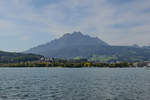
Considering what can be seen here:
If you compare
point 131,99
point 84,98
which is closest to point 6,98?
point 84,98

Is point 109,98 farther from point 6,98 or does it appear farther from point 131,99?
point 6,98

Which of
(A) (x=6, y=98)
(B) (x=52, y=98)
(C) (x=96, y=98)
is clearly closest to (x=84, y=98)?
(C) (x=96, y=98)

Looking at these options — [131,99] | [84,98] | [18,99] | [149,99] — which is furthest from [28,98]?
[149,99]

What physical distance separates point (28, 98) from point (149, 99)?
91.5 ft

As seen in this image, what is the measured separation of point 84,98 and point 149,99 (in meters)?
14.8

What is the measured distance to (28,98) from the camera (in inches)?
2237

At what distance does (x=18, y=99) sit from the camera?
182 feet

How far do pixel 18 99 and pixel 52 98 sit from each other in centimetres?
779

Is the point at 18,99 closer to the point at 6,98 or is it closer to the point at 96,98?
the point at 6,98

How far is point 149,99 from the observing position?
5522 cm

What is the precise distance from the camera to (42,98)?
57.0m

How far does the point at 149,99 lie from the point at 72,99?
57.5 feet

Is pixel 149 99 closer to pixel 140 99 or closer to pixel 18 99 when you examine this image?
pixel 140 99

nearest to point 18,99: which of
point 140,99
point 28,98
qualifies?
point 28,98
